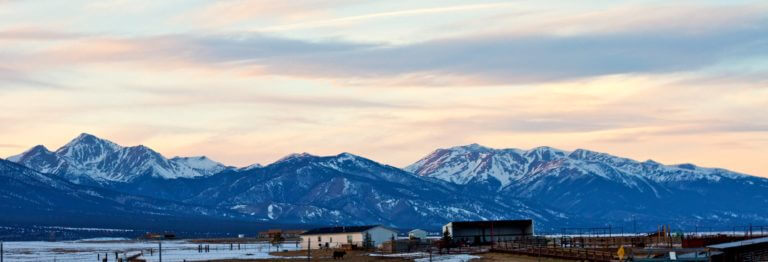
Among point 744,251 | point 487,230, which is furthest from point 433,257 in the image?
point 487,230

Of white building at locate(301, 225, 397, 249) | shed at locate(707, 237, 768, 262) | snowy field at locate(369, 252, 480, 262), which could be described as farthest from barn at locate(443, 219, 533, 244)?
shed at locate(707, 237, 768, 262)

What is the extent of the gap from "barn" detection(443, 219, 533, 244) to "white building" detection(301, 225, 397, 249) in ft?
29.4

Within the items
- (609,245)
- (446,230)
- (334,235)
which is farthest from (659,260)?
(334,235)

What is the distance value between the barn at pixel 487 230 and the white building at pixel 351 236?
895cm

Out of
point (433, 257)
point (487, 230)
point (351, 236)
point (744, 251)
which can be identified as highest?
point (487, 230)

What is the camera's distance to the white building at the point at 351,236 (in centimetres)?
17765

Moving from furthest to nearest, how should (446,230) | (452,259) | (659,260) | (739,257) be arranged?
(446,230), (452,259), (739,257), (659,260)

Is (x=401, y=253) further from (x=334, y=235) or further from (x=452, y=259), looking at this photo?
(x=334, y=235)

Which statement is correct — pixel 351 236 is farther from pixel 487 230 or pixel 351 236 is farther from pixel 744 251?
pixel 744 251

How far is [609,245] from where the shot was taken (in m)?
137

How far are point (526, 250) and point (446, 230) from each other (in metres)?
50.3

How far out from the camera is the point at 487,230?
595 feet

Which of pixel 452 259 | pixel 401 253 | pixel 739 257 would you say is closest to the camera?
pixel 739 257

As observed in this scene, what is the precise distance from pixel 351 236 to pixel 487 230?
19.4 meters
